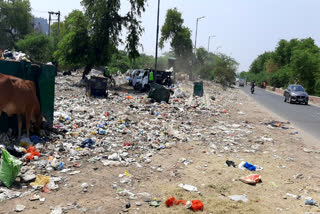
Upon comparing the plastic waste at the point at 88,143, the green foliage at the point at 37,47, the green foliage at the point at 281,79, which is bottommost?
the plastic waste at the point at 88,143

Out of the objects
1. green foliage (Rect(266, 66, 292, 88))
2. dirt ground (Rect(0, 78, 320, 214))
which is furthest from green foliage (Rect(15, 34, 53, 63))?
green foliage (Rect(266, 66, 292, 88))

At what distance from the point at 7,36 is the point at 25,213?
164 ft

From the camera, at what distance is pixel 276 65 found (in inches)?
2987

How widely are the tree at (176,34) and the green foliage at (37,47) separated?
20704 millimetres

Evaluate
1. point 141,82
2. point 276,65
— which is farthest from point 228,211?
point 276,65

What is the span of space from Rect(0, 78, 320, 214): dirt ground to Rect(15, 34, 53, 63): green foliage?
3605 cm

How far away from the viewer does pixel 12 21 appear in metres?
46.4

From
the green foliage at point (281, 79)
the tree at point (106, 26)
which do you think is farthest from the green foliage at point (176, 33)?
the tree at point (106, 26)

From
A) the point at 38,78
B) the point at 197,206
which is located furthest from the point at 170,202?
the point at 38,78

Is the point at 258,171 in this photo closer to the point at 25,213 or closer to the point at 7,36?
the point at 25,213

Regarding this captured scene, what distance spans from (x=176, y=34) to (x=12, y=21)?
2671cm

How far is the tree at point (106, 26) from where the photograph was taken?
23641 millimetres

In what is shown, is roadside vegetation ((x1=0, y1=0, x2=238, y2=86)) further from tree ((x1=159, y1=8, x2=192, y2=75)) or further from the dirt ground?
the dirt ground

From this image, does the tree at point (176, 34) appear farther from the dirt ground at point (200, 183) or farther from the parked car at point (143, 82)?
the dirt ground at point (200, 183)
